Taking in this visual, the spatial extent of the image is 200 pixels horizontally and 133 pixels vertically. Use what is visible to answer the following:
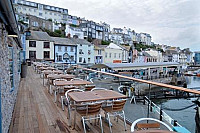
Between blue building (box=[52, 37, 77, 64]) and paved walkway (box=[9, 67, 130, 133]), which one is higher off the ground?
blue building (box=[52, 37, 77, 64])

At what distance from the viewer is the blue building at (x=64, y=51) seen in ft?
97.8

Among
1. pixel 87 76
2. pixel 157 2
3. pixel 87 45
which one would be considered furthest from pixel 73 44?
pixel 87 76

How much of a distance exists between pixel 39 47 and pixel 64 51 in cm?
482

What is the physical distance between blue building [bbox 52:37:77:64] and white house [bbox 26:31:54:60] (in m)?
1.03

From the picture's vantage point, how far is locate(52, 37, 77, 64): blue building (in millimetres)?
29797

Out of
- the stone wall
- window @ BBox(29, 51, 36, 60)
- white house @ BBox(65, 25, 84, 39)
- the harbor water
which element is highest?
white house @ BBox(65, 25, 84, 39)

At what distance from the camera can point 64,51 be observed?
3059cm

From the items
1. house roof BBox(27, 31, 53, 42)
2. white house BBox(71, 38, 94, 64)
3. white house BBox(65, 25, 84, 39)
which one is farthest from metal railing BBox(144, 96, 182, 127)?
white house BBox(65, 25, 84, 39)

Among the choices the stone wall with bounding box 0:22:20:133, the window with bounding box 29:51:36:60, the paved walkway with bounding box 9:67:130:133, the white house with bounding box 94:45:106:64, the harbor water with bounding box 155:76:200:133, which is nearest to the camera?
the stone wall with bounding box 0:22:20:133

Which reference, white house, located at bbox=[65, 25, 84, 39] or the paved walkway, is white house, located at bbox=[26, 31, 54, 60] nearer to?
white house, located at bbox=[65, 25, 84, 39]

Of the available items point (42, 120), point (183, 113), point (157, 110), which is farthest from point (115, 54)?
point (42, 120)

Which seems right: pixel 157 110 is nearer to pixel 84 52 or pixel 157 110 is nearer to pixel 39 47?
pixel 39 47

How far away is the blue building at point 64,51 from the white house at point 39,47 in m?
1.03

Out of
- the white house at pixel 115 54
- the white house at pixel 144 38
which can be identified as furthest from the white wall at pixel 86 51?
the white house at pixel 144 38
